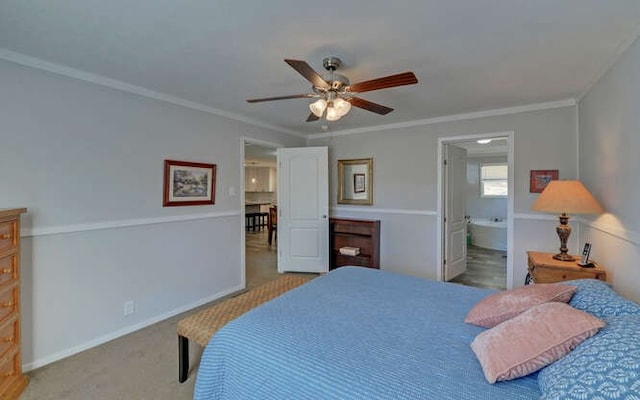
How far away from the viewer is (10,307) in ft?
6.31

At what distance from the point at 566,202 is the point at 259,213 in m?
7.60

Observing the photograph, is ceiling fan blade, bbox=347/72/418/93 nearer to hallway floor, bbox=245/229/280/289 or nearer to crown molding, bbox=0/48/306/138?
crown molding, bbox=0/48/306/138

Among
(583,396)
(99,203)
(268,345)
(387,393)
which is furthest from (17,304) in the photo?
(583,396)

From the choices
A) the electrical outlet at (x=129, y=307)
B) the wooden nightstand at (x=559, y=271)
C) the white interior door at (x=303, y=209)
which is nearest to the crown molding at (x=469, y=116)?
the white interior door at (x=303, y=209)

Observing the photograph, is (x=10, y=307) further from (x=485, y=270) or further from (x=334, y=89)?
(x=485, y=270)

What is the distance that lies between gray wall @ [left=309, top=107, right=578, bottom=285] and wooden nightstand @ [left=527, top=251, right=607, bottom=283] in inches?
34.6

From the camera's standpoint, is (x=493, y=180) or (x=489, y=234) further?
(x=493, y=180)

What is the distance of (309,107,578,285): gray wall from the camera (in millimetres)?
3283

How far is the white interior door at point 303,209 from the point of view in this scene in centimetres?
453

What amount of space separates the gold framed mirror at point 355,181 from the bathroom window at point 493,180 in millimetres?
4270

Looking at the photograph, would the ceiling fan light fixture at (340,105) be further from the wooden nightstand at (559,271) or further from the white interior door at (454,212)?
the white interior door at (454,212)

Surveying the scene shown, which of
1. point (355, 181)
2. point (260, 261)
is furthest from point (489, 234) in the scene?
A: point (260, 261)

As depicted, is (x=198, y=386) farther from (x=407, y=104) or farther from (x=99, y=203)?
(x=407, y=104)

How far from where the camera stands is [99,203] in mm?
2568
